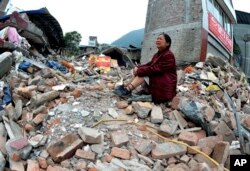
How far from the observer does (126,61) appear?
35.8 ft

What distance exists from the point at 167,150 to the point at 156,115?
74 cm

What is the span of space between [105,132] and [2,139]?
118cm

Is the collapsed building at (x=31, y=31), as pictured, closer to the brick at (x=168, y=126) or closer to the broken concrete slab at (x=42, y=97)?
the broken concrete slab at (x=42, y=97)

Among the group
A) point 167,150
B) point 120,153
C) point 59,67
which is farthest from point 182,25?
point 120,153

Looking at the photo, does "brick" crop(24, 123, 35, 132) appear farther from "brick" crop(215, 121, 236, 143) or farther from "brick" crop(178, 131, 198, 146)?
"brick" crop(215, 121, 236, 143)

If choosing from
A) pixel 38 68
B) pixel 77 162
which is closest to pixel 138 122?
pixel 77 162

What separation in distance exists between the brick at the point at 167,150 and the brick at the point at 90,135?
2.01ft

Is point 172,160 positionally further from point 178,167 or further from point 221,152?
point 221,152

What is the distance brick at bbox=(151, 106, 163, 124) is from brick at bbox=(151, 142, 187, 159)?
0.53 m

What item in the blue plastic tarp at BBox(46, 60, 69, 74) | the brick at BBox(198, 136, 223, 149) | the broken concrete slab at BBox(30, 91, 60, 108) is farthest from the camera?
the blue plastic tarp at BBox(46, 60, 69, 74)

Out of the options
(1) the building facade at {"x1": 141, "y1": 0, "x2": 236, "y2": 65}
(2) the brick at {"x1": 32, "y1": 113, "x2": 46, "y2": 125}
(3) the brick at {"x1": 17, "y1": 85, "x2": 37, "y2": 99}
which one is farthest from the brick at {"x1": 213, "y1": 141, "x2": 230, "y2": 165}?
(1) the building facade at {"x1": 141, "y1": 0, "x2": 236, "y2": 65}

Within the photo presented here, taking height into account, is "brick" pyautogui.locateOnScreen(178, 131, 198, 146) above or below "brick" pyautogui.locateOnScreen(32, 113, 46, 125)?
below

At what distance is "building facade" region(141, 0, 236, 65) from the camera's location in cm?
888

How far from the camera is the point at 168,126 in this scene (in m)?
4.00
